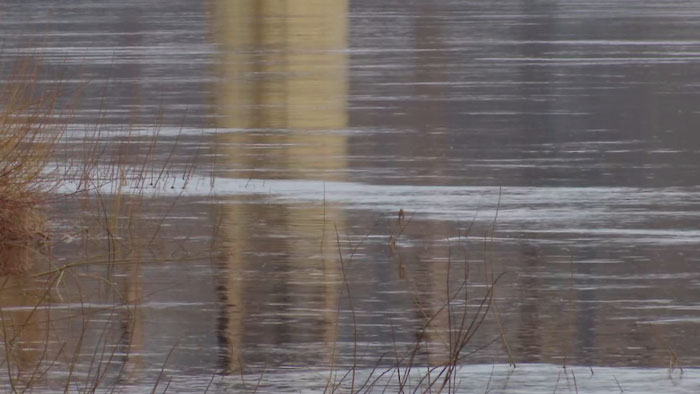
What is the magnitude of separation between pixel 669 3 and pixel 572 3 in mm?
2588

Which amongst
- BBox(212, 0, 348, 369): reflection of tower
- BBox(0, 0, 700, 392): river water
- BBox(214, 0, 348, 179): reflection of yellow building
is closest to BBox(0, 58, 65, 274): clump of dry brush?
BBox(0, 0, 700, 392): river water

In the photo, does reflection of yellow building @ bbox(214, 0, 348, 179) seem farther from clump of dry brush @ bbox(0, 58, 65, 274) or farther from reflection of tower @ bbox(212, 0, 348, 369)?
clump of dry brush @ bbox(0, 58, 65, 274)

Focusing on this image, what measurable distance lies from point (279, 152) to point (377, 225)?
15.0 ft

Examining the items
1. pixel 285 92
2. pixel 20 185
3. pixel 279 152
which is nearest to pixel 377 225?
pixel 20 185

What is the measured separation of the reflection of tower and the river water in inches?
1.4

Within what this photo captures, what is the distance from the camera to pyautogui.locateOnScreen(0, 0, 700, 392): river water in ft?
27.3

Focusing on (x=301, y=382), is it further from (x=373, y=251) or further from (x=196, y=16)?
(x=196, y=16)

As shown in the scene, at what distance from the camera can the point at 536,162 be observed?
15.8 m

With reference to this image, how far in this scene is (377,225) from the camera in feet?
40.4

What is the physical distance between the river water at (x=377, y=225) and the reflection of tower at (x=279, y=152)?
0.04 m

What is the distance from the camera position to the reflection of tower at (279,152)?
9695 mm

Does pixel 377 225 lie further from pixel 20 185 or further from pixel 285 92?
pixel 285 92

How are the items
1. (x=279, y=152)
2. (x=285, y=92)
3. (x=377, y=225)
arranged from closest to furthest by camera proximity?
1. (x=377, y=225)
2. (x=279, y=152)
3. (x=285, y=92)

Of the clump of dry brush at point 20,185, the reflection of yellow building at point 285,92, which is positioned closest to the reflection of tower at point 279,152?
the reflection of yellow building at point 285,92
